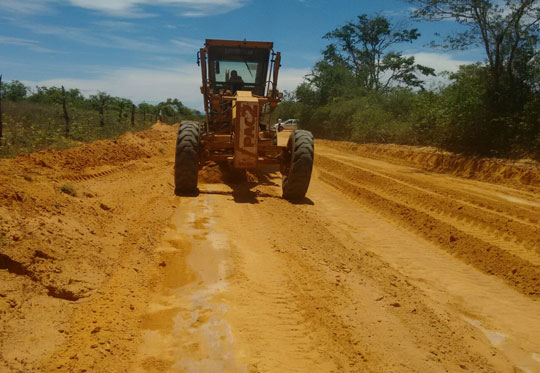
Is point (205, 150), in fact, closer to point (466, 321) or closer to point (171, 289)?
point (171, 289)

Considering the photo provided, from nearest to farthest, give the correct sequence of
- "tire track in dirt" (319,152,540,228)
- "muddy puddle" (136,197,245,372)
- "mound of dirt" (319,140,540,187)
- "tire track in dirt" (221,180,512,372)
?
"muddy puddle" (136,197,245,372)
"tire track in dirt" (221,180,512,372)
"tire track in dirt" (319,152,540,228)
"mound of dirt" (319,140,540,187)

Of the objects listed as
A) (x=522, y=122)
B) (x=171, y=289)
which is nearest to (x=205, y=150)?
(x=171, y=289)

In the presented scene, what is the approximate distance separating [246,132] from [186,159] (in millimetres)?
1285

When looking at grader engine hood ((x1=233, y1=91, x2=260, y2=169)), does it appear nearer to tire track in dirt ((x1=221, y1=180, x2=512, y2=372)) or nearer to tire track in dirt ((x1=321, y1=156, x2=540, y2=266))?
tire track in dirt ((x1=221, y1=180, x2=512, y2=372))

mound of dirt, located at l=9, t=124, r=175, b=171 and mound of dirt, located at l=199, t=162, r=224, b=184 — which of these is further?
mound of dirt, located at l=199, t=162, r=224, b=184

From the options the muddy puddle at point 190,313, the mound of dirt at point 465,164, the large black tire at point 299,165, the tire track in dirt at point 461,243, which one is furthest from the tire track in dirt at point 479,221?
the muddy puddle at point 190,313

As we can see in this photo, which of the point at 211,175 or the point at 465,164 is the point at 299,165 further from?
the point at 465,164

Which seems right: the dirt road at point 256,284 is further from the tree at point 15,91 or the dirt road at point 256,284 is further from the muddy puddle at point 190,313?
the tree at point 15,91

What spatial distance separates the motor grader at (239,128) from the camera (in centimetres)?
814

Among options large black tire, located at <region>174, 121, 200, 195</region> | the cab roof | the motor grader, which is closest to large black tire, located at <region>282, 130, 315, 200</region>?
the motor grader

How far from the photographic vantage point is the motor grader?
8.14 meters

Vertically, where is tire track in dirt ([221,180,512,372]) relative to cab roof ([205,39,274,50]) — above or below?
below

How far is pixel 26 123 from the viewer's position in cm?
1591

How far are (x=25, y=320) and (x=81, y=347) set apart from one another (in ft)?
1.81
